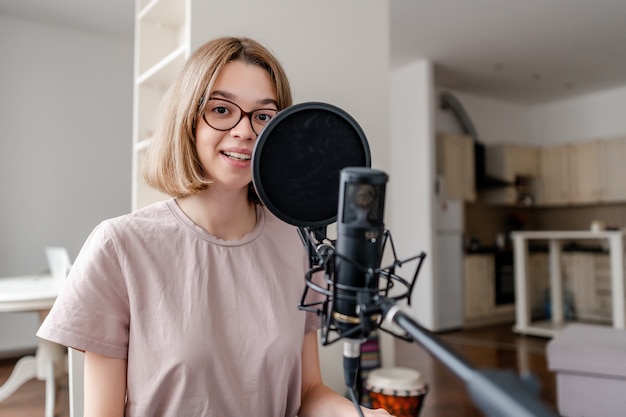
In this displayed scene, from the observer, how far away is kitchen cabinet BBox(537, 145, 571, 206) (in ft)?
22.3

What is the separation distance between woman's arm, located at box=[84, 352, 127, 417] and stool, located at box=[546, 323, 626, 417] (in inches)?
89.7

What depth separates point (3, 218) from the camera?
430 centimetres

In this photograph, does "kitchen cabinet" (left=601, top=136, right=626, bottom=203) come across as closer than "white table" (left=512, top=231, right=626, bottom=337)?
No

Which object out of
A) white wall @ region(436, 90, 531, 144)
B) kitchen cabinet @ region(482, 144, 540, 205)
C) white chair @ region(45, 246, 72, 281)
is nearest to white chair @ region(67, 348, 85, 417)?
white chair @ region(45, 246, 72, 281)

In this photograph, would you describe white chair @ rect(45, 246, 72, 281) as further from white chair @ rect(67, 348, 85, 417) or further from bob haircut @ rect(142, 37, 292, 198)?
bob haircut @ rect(142, 37, 292, 198)

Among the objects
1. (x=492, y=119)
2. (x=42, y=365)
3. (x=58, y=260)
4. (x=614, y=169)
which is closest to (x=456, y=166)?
(x=492, y=119)

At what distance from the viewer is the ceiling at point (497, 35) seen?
4168 millimetres

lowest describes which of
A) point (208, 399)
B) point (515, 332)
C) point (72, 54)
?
point (515, 332)

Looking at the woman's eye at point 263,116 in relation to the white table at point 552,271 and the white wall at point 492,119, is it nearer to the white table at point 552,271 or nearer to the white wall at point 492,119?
the white table at point 552,271

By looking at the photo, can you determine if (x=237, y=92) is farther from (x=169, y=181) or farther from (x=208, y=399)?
(x=208, y=399)

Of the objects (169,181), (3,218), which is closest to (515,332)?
(3,218)

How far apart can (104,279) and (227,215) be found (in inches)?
10.0

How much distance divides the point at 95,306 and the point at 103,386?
0.44 feet

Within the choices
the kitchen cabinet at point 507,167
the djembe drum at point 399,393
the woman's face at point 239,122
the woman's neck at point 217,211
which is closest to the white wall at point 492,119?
the kitchen cabinet at point 507,167
